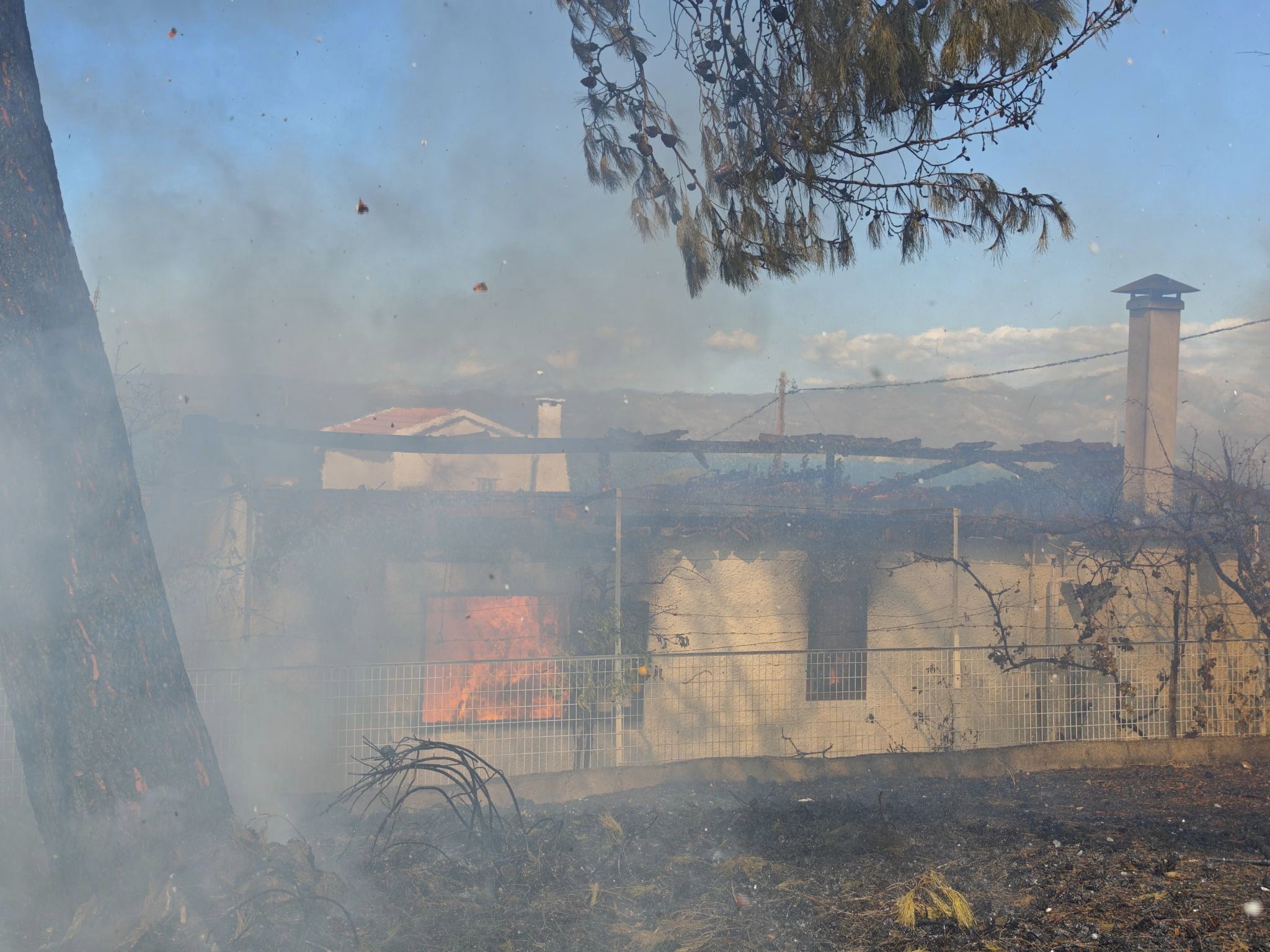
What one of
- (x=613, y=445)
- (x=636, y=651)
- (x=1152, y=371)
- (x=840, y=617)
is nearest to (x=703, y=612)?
(x=636, y=651)

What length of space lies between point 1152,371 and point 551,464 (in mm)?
16182

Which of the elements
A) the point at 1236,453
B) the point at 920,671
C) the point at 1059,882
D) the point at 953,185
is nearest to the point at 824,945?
the point at 1059,882

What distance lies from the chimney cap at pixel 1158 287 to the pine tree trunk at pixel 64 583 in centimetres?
1549

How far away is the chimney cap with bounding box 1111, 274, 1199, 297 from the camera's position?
1441 centimetres

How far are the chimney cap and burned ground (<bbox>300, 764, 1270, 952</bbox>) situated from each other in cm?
1128

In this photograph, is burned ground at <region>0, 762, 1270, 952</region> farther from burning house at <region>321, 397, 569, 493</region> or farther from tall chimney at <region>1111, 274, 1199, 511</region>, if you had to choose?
burning house at <region>321, 397, 569, 493</region>

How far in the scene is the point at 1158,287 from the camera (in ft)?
47.5

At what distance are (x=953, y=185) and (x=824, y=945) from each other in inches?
148

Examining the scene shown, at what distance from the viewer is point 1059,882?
3990mm

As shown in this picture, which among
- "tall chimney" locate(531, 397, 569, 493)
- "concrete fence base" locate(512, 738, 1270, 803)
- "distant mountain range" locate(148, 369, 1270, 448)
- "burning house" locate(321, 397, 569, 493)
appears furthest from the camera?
"distant mountain range" locate(148, 369, 1270, 448)

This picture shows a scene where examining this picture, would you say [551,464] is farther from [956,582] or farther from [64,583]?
[64,583]

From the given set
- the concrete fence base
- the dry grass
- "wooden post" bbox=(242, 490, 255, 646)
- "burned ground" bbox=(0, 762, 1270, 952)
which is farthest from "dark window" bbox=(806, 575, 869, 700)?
the dry grass

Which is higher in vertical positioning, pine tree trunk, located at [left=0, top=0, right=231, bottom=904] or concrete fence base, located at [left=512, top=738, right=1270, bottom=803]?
pine tree trunk, located at [left=0, top=0, right=231, bottom=904]

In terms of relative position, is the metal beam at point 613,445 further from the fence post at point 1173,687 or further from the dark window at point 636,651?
the fence post at point 1173,687
